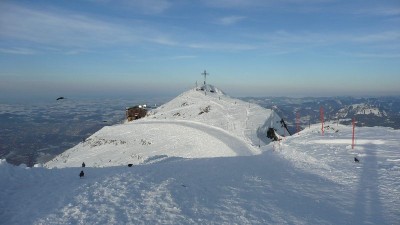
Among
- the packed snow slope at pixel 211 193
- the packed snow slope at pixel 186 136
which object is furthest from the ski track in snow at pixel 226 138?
the packed snow slope at pixel 211 193

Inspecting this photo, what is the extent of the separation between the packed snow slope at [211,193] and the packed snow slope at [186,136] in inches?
667

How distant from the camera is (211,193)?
1680cm

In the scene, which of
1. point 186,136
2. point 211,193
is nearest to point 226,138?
point 186,136

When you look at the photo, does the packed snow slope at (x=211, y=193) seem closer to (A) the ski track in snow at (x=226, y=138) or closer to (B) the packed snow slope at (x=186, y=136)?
(A) the ski track in snow at (x=226, y=138)

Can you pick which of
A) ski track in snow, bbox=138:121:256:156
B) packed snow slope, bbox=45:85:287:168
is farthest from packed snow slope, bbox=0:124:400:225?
packed snow slope, bbox=45:85:287:168

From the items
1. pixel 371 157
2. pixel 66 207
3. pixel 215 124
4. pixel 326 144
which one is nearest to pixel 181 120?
pixel 215 124

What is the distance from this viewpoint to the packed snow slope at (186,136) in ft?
154

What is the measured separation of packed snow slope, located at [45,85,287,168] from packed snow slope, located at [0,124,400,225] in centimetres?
1695

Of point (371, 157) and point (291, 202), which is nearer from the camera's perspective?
point (291, 202)

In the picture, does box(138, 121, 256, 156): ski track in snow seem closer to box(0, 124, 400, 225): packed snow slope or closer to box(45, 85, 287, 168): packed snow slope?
box(45, 85, 287, 168): packed snow slope

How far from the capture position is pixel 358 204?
15828 mm

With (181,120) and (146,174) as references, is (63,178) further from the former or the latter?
(181,120)

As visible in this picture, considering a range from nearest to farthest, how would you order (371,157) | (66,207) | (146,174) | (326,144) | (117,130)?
(66,207), (146,174), (371,157), (326,144), (117,130)

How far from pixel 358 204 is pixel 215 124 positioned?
1863 inches
